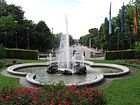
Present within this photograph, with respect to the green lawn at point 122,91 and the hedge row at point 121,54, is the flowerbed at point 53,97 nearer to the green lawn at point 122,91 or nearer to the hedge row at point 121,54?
the green lawn at point 122,91

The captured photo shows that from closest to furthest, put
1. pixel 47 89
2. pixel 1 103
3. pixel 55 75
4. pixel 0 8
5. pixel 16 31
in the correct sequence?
pixel 1 103, pixel 47 89, pixel 55 75, pixel 16 31, pixel 0 8

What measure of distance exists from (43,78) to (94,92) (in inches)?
441

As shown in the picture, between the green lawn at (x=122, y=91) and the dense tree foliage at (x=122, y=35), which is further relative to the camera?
the dense tree foliage at (x=122, y=35)

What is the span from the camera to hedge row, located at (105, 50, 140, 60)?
3828 cm

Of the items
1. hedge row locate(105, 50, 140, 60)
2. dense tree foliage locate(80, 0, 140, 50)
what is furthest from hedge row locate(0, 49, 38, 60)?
dense tree foliage locate(80, 0, 140, 50)

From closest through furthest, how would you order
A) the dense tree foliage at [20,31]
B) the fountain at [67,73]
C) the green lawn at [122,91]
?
1. the green lawn at [122,91]
2. the fountain at [67,73]
3. the dense tree foliage at [20,31]

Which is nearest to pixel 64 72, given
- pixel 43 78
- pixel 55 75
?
pixel 55 75

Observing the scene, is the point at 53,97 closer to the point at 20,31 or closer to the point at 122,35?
the point at 20,31

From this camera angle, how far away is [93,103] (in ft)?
28.9

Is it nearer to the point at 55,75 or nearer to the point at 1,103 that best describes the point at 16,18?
the point at 55,75

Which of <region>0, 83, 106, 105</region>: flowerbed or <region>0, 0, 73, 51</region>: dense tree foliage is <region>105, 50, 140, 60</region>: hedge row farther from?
<region>0, 83, 106, 105</region>: flowerbed

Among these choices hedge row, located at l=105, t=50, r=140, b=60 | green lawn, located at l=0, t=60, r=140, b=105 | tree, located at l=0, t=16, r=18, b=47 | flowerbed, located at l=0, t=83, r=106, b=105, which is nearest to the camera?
flowerbed, located at l=0, t=83, r=106, b=105

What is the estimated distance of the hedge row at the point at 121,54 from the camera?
38281mm

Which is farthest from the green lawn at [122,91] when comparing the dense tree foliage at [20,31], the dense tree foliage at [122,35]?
the dense tree foliage at [122,35]
